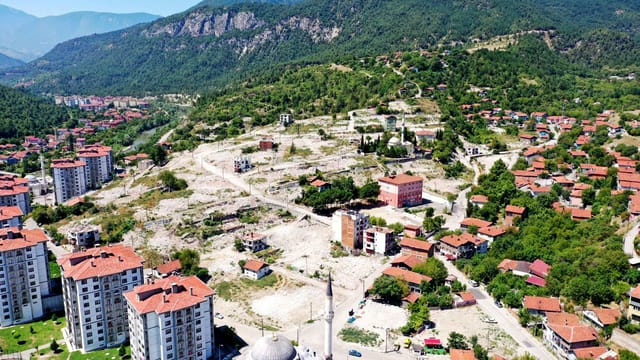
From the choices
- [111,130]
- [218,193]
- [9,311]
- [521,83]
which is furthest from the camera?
[111,130]

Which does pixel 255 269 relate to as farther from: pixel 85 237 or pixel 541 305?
pixel 541 305

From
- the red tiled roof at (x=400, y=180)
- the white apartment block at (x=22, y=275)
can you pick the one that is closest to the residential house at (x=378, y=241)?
the red tiled roof at (x=400, y=180)

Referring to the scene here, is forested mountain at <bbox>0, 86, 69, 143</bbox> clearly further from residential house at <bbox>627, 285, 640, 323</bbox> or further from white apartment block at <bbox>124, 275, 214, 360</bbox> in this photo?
residential house at <bbox>627, 285, 640, 323</bbox>

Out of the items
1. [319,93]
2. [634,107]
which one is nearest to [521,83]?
[634,107]

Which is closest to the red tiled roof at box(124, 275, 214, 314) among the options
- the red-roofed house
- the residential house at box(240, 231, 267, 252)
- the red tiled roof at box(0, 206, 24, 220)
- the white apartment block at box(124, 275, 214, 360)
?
the white apartment block at box(124, 275, 214, 360)

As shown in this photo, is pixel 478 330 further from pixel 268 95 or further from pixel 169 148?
pixel 268 95

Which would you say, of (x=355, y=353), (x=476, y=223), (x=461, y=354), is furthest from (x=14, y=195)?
(x=461, y=354)

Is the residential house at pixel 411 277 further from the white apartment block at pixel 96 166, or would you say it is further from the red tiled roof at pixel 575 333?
the white apartment block at pixel 96 166
